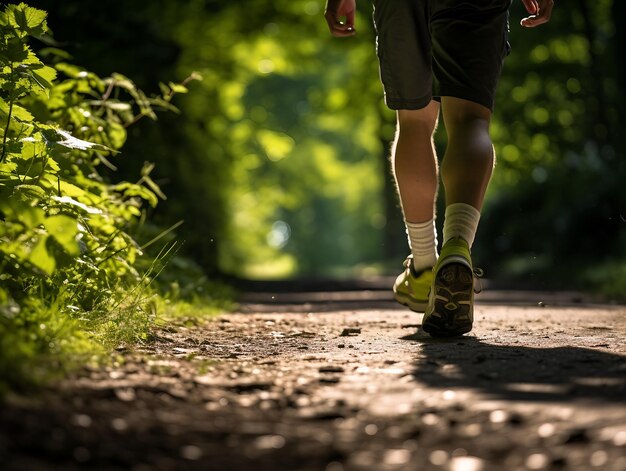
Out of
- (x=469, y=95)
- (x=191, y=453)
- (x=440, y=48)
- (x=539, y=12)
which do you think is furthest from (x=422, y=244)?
(x=191, y=453)

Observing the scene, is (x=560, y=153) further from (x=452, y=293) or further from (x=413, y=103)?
(x=452, y=293)

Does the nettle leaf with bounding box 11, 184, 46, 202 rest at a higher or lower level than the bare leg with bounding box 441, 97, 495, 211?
lower

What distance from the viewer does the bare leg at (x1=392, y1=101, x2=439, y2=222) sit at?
161 inches

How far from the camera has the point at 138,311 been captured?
363 cm

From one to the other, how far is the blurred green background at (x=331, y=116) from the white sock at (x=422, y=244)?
1325 mm

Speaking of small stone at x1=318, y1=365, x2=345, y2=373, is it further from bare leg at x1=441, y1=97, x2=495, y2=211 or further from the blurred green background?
the blurred green background

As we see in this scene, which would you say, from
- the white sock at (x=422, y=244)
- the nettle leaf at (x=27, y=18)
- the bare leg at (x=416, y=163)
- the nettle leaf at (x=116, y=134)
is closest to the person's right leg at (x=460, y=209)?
the bare leg at (x=416, y=163)

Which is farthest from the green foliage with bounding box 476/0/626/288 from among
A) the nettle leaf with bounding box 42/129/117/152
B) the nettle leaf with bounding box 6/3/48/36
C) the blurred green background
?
the nettle leaf with bounding box 6/3/48/36

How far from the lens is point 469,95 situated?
12.3 ft

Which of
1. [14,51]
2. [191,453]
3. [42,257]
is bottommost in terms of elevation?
[191,453]

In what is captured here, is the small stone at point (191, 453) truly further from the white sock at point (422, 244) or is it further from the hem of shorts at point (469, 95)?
the white sock at point (422, 244)

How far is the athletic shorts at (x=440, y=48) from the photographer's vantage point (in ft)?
12.4

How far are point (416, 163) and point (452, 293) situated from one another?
36.2 inches

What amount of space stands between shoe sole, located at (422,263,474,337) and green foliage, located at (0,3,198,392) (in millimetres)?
1079
